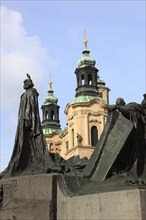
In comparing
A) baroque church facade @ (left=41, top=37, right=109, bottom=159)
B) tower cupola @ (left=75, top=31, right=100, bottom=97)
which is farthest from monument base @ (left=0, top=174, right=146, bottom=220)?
tower cupola @ (left=75, top=31, right=100, bottom=97)

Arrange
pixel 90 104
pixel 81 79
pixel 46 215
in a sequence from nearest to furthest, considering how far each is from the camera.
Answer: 1. pixel 46 215
2. pixel 90 104
3. pixel 81 79

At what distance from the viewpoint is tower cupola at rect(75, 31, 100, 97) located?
5612cm

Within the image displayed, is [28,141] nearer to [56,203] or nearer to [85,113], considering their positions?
[56,203]

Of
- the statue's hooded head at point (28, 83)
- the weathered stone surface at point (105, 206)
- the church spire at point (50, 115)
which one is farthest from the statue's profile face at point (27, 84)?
the church spire at point (50, 115)

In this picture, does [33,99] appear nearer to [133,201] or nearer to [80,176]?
[80,176]

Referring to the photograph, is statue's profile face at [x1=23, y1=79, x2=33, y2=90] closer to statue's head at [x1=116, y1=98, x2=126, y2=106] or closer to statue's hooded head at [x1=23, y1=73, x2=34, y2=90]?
statue's hooded head at [x1=23, y1=73, x2=34, y2=90]

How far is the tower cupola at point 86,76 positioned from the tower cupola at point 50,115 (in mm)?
12759

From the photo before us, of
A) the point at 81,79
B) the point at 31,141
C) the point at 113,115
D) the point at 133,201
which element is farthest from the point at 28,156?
the point at 81,79

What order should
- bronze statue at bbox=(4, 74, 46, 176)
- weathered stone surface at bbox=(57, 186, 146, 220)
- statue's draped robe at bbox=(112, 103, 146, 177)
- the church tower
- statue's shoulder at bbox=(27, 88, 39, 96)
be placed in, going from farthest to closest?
the church tower
statue's shoulder at bbox=(27, 88, 39, 96)
bronze statue at bbox=(4, 74, 46, 176)
statue's draped robe at bbox=(112, 103, 146, 177)
weathered stone surface at bbox=(57, 186, 146, 220)

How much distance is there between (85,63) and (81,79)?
2.59m

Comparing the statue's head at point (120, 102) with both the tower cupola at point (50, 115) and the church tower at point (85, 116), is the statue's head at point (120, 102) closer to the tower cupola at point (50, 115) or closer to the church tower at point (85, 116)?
the church tower at point (85, 116)

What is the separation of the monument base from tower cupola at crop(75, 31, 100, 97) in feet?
155

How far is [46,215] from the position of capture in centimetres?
791

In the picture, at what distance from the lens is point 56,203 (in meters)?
8.00
